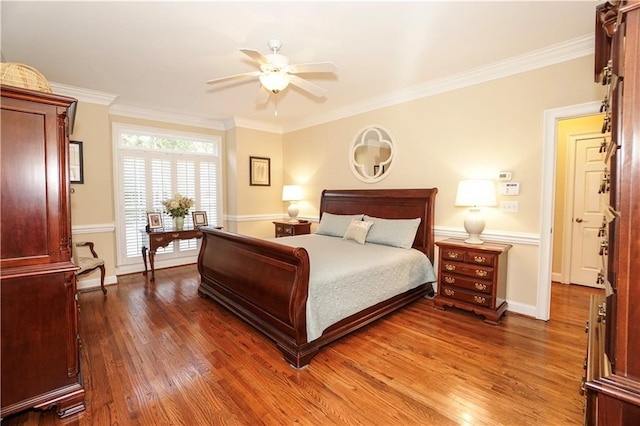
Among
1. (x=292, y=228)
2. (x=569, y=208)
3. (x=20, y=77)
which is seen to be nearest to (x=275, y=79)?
(x=20, y=77)

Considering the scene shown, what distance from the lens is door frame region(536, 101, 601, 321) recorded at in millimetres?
3002

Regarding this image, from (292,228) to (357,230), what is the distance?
1.61 metres

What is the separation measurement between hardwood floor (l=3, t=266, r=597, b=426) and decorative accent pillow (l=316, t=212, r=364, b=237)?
4.96 ft

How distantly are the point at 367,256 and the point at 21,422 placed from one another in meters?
2.75

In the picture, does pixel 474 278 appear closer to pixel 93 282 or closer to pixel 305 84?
pixel 305 84

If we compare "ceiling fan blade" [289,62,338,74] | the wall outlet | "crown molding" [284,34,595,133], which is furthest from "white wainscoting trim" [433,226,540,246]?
"ceiling fan blade" [289,62,338,74]

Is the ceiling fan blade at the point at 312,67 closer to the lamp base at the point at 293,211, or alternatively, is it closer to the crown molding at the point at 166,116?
the lamp base at the point at 293,211

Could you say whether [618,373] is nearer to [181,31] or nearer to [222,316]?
[222,316]

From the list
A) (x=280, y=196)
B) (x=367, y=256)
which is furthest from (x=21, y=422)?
(x=280, y=196)

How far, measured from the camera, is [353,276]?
2699 mm

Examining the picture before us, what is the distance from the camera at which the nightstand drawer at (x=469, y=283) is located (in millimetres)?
3072

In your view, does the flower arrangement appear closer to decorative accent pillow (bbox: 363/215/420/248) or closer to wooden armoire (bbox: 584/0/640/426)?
decorative accent pillow (bbox: 363/215/420/248)

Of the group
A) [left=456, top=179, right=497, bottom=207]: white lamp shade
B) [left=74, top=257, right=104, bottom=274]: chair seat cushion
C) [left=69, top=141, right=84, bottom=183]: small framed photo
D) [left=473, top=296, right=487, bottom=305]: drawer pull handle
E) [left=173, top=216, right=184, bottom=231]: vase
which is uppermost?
[left=69, top=141, right=84, bottom=183]: small framed photo

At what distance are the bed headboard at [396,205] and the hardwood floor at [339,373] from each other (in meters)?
0.94
